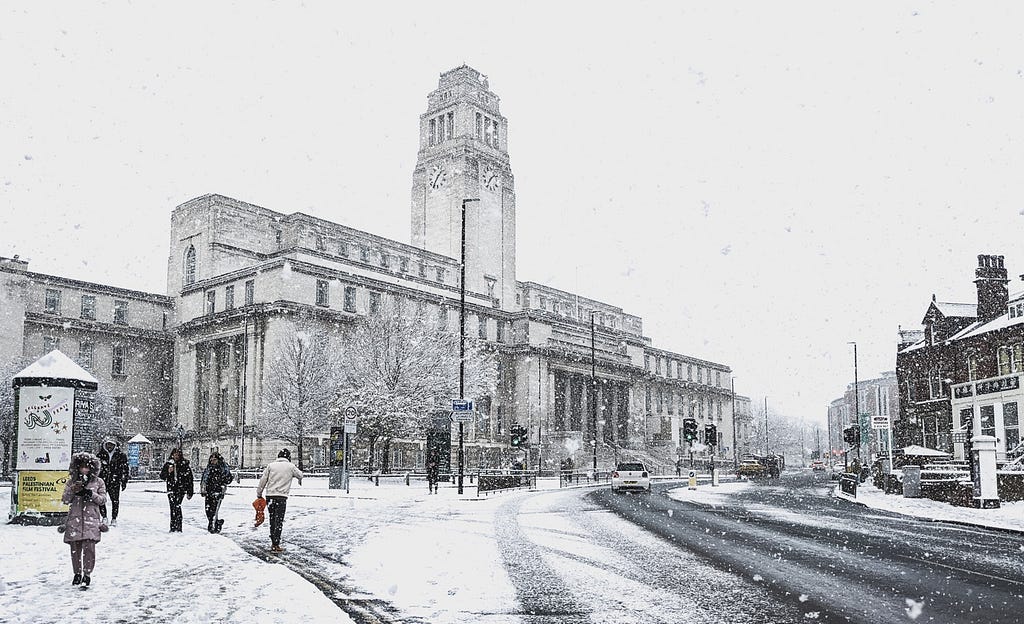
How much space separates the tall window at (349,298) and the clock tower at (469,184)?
19.3m

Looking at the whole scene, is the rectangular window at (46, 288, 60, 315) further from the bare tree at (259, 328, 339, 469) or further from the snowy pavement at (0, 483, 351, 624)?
the snowy pavement at (0, 483, 351, 624)

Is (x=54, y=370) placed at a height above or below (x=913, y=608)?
above

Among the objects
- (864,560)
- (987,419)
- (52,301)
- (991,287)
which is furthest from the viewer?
(52,301)

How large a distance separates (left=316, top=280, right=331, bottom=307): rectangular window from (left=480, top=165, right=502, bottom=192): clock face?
28023 mm

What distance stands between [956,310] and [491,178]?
52.5 metres

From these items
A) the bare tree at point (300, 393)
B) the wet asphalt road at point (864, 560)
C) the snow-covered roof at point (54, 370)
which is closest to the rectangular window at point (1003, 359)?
the wet asphalt road at point (864, 560)

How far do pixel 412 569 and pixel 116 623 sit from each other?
4.74 meters

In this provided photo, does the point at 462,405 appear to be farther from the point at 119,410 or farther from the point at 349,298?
the point at 119,410

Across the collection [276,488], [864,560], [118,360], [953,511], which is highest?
[118,360]

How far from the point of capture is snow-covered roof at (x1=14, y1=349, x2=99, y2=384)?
59.2 ft

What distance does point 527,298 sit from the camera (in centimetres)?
10300

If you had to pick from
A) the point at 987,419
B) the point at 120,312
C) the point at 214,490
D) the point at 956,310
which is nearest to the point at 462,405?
the point at 214,490

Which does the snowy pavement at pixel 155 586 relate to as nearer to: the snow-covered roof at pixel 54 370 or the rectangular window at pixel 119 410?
the snow-covered roof at pixel 54 370

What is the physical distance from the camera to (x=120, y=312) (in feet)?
256
